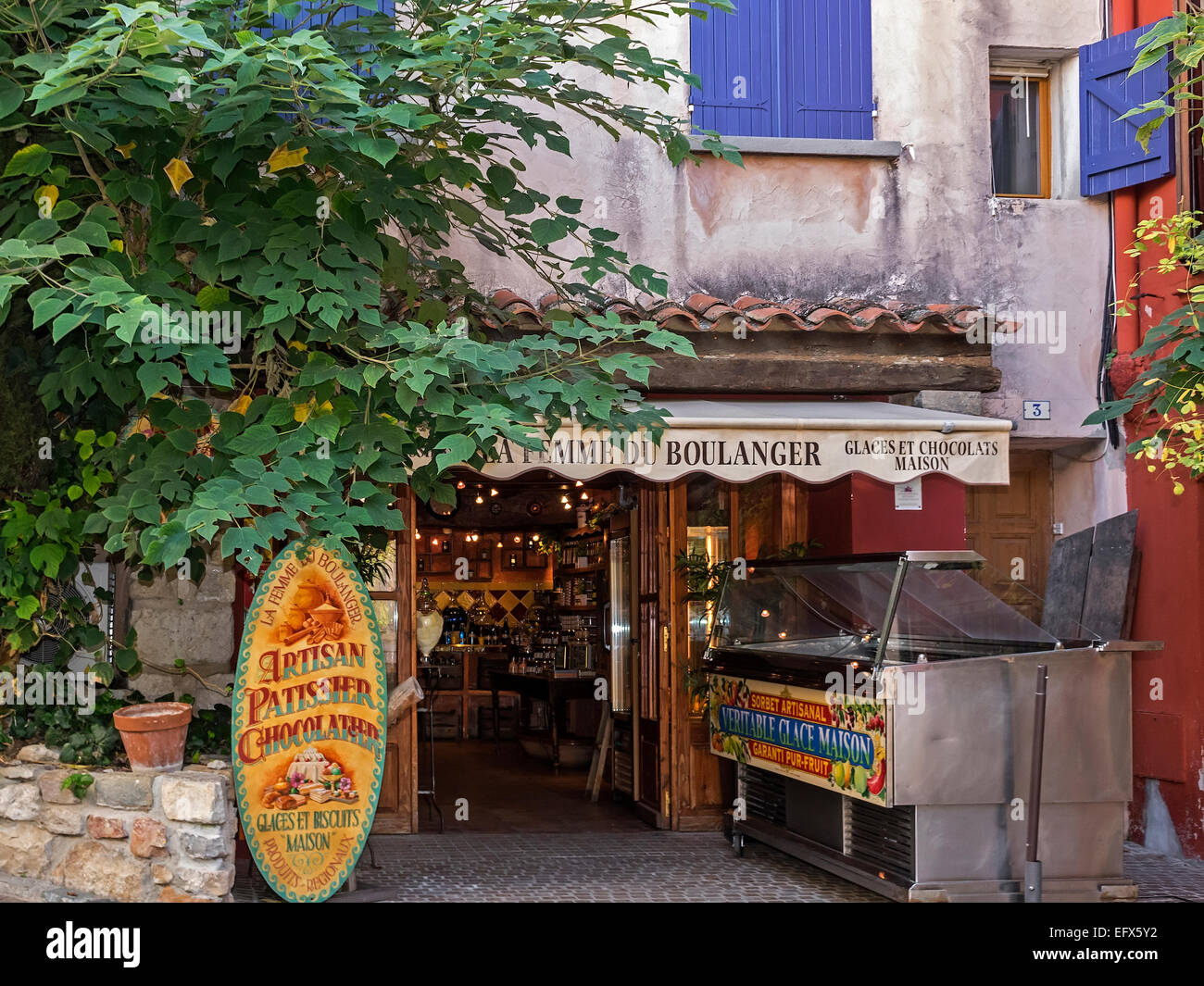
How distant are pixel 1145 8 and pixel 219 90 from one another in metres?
6.58

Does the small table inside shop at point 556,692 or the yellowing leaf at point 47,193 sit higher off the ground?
the yellowing leaf at point 47,193

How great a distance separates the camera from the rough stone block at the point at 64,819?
6094 mm

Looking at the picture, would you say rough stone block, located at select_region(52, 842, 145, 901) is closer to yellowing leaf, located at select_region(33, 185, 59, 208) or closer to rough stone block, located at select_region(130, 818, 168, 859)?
A: rough stone block, located at select_region(130, 818, 168, 859)

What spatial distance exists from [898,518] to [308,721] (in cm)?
408

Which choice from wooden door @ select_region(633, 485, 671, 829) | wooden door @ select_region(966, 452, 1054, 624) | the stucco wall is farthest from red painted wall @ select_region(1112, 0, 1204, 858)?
wooden door @ select_region(633, 485, 671, 829)

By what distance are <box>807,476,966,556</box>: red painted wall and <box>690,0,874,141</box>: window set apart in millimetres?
2530

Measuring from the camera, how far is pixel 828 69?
362 inches

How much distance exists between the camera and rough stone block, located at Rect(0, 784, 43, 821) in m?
6.20

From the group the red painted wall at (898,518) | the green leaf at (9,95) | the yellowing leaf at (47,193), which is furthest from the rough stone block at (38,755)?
the red painted wall at (898,518)

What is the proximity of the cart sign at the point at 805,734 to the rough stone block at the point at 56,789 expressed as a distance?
3.65 metres

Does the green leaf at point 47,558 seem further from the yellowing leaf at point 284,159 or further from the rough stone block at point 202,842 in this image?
the yellowing leaf at point 284,159

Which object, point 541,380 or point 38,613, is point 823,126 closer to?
point 541,380

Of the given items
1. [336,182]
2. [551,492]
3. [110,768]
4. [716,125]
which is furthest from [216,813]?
[551,492]

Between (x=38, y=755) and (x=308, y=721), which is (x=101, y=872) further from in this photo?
(x=308, y=721)
